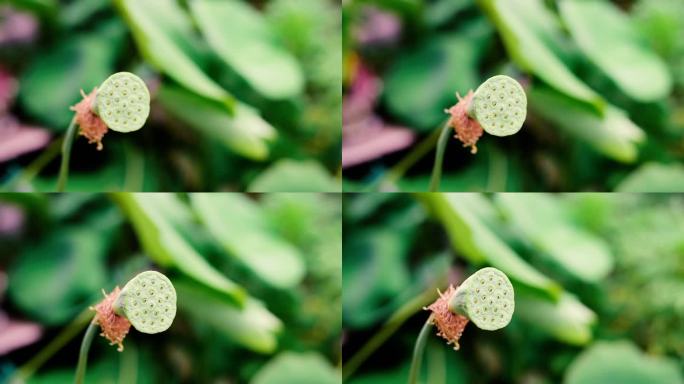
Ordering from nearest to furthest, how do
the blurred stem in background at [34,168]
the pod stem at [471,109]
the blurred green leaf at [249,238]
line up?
1. the pod stem at [471,109]
2. the blurred stem in background at [34,168]
3. the blurred green leaf at [249,238]

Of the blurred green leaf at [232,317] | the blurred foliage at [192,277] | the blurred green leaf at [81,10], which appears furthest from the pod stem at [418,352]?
the blurred green leaf at [81,10]

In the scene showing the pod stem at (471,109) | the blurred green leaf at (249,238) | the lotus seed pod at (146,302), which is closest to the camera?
the lotus seed pod at (146,302)

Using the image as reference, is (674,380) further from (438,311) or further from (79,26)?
(79,26)

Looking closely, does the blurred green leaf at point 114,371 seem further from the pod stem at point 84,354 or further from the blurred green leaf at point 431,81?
the blurred green leaf at point 431,81

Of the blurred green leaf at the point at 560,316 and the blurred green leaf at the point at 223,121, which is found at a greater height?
the blurred green leaf at the point at 223,121

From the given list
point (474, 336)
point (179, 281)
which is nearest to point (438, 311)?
point (474, 336)

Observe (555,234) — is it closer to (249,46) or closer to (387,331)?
(387,331)

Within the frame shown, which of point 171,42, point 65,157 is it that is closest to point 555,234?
point 171,42
